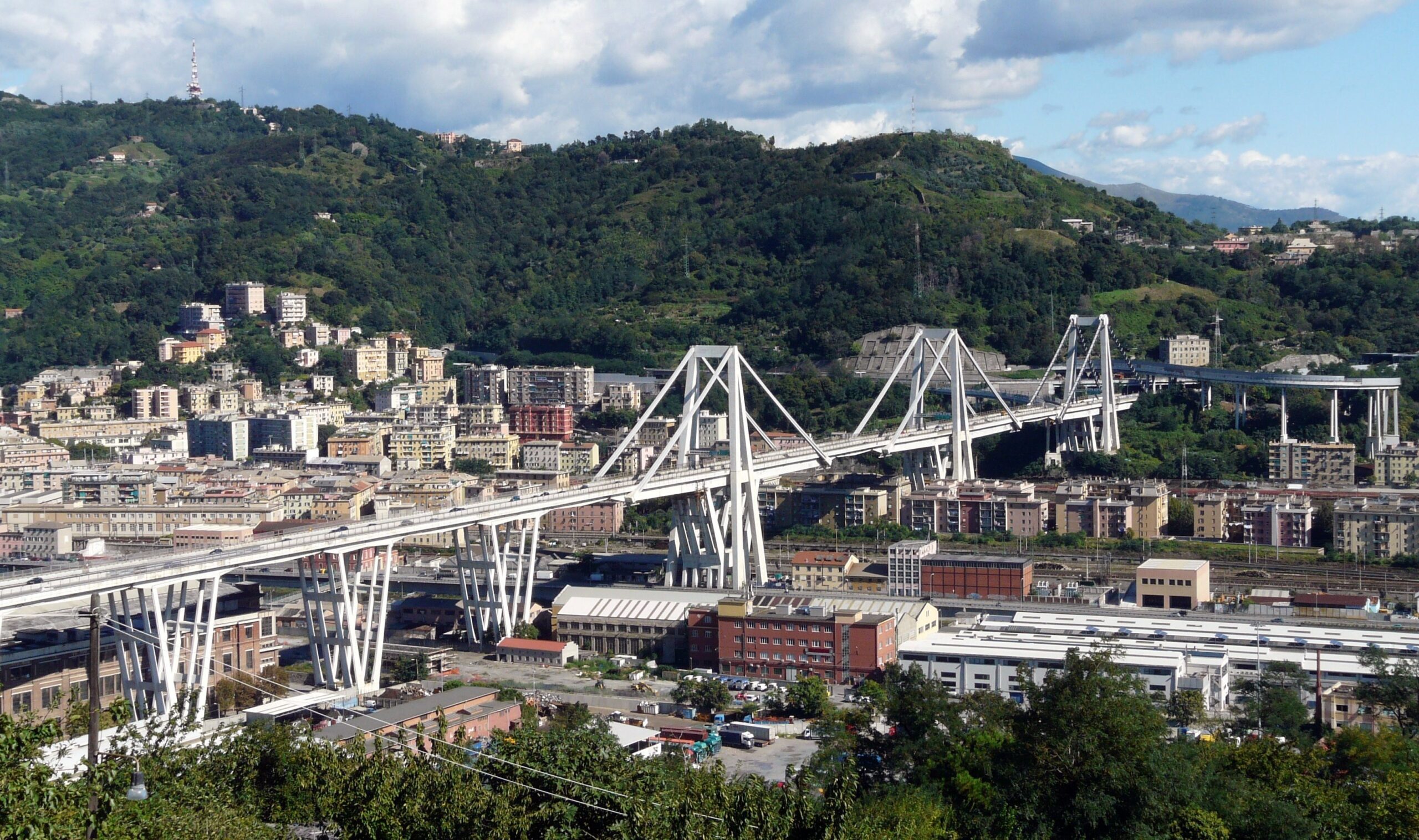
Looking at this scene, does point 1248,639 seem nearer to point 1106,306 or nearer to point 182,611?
point 182,611

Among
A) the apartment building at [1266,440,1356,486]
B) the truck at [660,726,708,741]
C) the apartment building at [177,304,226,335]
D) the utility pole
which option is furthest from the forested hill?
the utility pole

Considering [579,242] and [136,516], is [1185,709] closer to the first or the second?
[136,516]

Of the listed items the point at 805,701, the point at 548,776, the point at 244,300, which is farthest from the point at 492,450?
the point at 548,776

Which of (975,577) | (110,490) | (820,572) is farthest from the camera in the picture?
(110,490)

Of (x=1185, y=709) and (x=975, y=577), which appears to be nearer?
(x=1185, y=709)

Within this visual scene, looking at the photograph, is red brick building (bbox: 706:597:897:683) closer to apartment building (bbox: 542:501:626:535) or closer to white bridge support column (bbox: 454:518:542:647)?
white bridge support column (bbox: 454:518:542:647)
